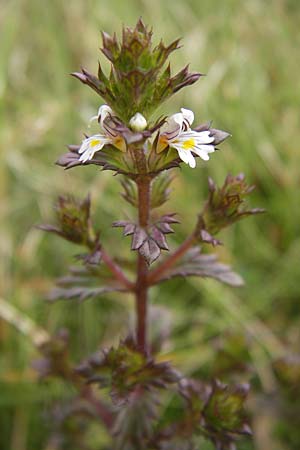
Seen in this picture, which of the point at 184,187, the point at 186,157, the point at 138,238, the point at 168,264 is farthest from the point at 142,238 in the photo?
the point at 184,187

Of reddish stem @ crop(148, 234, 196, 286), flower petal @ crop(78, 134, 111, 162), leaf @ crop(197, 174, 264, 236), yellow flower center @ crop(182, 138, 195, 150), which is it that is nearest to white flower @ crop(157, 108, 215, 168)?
yellow flower center @ crop(182, 138, 195, 150)

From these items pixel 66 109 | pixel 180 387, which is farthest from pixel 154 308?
pixel 66 109

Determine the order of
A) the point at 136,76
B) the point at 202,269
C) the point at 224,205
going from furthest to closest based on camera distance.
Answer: the point at 202,269, the point at 224,205, the point at 136,76

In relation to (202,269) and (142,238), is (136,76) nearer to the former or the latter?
(142,238)

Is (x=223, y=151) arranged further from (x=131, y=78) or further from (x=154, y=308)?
(x=131, y=78)

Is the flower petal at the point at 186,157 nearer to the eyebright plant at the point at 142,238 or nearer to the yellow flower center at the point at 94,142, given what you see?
the eyebright plant at the point at 142,238

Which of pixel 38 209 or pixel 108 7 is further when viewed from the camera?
pixel 108 7

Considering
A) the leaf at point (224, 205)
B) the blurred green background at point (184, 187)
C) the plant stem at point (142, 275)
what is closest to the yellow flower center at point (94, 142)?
the plant stem at point (142, 275)
